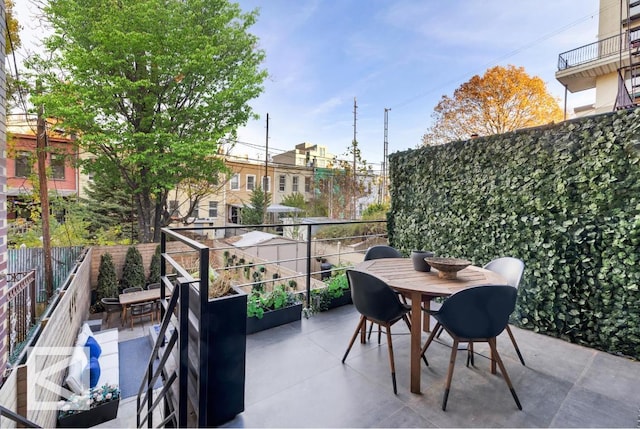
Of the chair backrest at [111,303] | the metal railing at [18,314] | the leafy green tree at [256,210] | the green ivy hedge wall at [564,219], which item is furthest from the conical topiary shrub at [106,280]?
the green ivy hedge wall at [564,219]

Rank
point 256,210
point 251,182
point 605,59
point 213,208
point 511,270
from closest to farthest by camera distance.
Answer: point 511,270 → point 605,59 → point 256,210 → point 213,208 → point 251,182

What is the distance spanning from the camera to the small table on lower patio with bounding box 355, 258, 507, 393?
6.27ft

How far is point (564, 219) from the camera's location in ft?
8.75

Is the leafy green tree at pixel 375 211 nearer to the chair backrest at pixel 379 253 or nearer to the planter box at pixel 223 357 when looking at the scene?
the chair backrest at pixel 379 253

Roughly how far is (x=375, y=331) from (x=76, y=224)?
10646 mm

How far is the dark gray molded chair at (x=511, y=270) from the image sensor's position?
226 cm

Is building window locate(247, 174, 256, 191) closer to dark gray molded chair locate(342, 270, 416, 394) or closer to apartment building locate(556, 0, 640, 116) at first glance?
apartment building locate(556, 0, 640, 116)

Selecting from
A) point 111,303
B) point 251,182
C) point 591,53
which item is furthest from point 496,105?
point 111,303

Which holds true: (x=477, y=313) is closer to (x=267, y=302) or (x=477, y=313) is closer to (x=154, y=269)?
(x=267, y=302)

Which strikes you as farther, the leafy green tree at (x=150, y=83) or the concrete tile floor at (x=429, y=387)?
the leafy green tree at (x=150, y=83)

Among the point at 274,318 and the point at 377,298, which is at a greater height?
the point at 377,298

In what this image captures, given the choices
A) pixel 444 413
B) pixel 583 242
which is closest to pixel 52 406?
pixel 444 413

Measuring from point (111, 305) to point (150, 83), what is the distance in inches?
228

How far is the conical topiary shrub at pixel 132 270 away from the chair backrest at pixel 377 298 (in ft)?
27.4
